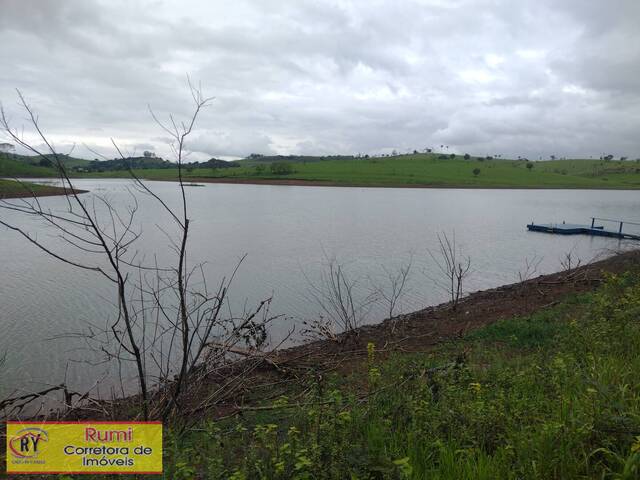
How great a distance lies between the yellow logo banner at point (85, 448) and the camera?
355 centimetres

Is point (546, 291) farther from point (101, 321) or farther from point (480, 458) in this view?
point (101, 321)

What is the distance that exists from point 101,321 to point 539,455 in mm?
10004

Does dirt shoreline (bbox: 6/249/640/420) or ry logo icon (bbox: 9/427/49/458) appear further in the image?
dirt shoreline (bbox: 6/249/640/420)

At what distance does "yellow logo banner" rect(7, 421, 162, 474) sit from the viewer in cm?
355

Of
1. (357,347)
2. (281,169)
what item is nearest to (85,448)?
(357,347)

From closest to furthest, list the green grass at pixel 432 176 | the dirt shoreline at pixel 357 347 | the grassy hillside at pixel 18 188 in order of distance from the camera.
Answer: the grassy hillside at pixel 18 188 < the dirt shoreline at pixel 357 347 < the green grass at pixel 432 176

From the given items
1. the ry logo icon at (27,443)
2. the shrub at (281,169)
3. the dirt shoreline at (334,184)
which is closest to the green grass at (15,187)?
the ry logo icon at (27,443)

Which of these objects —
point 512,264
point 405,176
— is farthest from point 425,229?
point 405,176

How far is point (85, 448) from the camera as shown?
12.4 feet

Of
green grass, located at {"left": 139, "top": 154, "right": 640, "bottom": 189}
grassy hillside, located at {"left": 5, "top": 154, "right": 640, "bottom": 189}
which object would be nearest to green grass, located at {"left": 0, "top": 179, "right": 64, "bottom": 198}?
green grass, located at {"left": 139, "top": 154, "right": 640, "bottom": 189}

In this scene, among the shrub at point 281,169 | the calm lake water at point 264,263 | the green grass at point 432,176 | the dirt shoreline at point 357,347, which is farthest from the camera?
the shrub at point 281,169

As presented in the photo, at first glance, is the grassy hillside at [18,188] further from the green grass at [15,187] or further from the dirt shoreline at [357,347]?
the dirt shoreline at [357,347]

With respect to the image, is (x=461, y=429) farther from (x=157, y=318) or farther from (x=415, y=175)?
(x=415, y=175)

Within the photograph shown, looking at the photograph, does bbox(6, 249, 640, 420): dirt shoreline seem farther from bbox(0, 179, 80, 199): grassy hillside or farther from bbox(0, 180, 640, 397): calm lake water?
bbox(0, 179, 80, 199): grassy hillside
